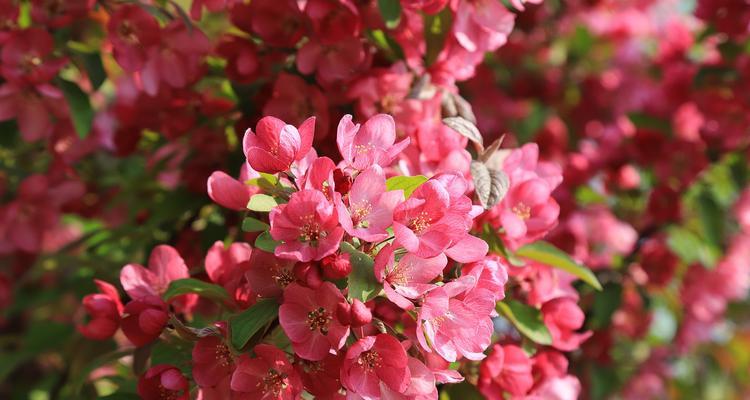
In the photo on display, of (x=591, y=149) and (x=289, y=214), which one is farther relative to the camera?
(x=591, y=149)

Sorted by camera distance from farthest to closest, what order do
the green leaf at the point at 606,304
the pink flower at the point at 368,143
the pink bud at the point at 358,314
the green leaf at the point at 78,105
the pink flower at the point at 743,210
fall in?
the pink flower at the point at 743,210 < the green leaf at the point at 606,304 < the green leaf at the point at 78,105 < the pink flower at the point at 368,143 < the pink bud at the point at 358,314

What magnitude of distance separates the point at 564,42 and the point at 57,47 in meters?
1.92

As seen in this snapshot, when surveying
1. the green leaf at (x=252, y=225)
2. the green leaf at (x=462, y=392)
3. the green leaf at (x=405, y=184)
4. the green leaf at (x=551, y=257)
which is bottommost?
the green leaf at (x=462, y=392)

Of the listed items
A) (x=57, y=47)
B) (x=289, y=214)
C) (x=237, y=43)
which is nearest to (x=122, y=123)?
(x=57, y=47)

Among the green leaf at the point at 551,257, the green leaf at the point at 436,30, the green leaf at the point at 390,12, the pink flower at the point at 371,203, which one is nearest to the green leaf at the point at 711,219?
the green leaf at the point at 551,257

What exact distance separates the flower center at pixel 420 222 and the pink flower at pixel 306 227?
0.09 meters

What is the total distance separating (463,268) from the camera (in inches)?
45.6

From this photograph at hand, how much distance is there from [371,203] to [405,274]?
0.10m

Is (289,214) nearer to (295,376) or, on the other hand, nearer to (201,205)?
(295,376)

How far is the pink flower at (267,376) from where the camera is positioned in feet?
3.42

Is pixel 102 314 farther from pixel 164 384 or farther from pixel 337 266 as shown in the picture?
pixel 337 266

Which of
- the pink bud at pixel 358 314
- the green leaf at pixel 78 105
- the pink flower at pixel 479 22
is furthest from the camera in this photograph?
the green leaf at pixel 78 105

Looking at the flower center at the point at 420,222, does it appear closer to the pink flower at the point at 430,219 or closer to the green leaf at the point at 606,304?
the pink flower at the point at 430,219

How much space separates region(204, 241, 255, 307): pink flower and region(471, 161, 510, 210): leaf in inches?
13.6
